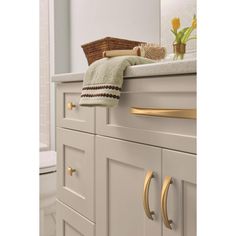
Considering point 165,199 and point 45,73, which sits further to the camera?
point 45,73

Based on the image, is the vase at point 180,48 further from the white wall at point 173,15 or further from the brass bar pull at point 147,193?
the brass bar pull at point 147,193

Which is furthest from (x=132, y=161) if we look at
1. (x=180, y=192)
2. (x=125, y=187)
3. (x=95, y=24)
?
(x=95, y=24)

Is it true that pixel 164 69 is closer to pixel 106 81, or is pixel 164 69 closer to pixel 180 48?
pixel 106 81

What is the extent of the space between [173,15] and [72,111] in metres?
0.64

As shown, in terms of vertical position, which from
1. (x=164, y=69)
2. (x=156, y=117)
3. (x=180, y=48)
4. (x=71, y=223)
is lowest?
(x=71, y=223)

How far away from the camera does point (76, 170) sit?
1180 millimetres

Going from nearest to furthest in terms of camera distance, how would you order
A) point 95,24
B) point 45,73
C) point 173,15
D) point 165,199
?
1. point 165,199
2. point 173,15
3. point 95,24
4. point 45,73

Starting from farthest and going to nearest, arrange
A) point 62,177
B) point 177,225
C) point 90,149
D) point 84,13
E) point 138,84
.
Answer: point 84,13 < point 62,177 < point 90,149 < point 138,84 < point 177,225

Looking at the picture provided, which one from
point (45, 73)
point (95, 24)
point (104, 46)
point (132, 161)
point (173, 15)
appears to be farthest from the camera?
point (45, 73)
